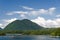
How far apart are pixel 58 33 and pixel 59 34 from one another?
10.1 feet

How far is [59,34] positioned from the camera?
160 m

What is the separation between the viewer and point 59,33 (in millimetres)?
162500

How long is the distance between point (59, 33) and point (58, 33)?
3.95 feet

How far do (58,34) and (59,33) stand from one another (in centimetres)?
140

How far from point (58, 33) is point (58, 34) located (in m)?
1.90

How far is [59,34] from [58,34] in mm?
1398

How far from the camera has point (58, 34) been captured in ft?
531

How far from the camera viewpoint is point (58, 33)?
536 ft
